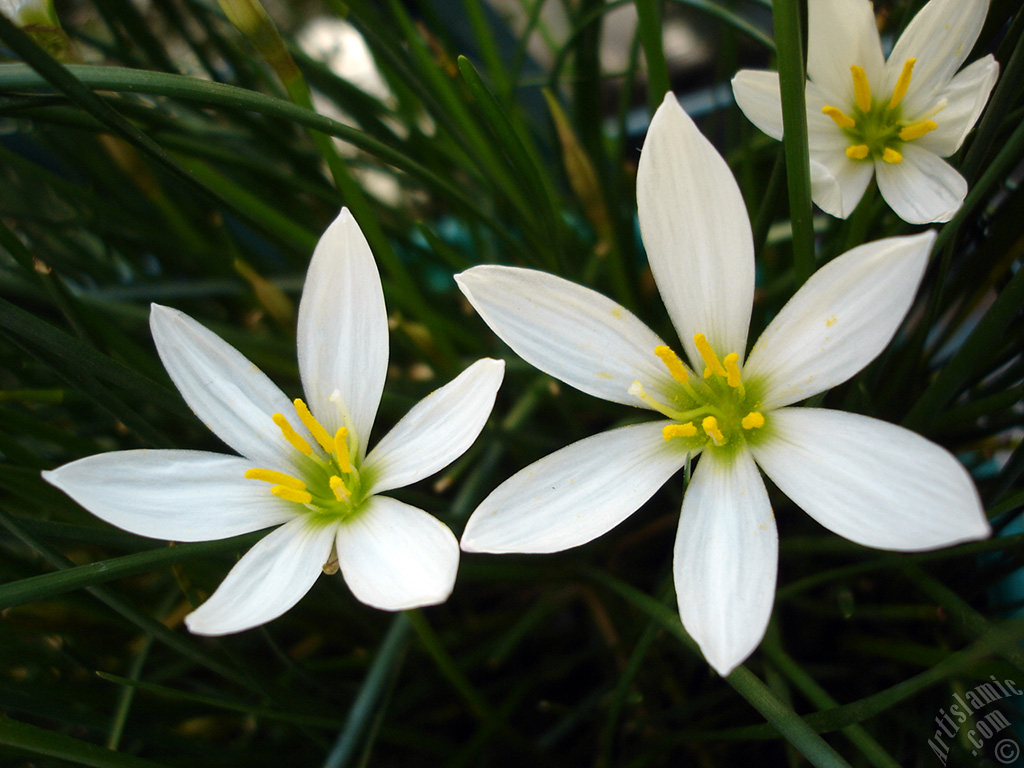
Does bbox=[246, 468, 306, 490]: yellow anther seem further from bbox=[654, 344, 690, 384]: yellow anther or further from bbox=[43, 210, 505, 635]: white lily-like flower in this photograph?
bbox=[654, 344, 690, 384]: yellow anther

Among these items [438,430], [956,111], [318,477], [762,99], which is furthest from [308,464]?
[956,111]

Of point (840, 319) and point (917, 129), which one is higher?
point (917, 129)

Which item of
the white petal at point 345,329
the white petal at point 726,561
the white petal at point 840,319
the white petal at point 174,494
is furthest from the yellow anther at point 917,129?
the white petal at point 174,494

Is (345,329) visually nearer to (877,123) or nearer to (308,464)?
(308,464)

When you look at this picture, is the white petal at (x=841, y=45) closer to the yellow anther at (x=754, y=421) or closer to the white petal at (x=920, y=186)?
the white petal at (x=920, y=186)

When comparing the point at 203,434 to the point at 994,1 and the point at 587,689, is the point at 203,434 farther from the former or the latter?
the point at 994,1

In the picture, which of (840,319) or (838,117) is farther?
(838,117)

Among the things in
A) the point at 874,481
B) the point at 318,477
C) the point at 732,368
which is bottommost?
the point at 874,481
